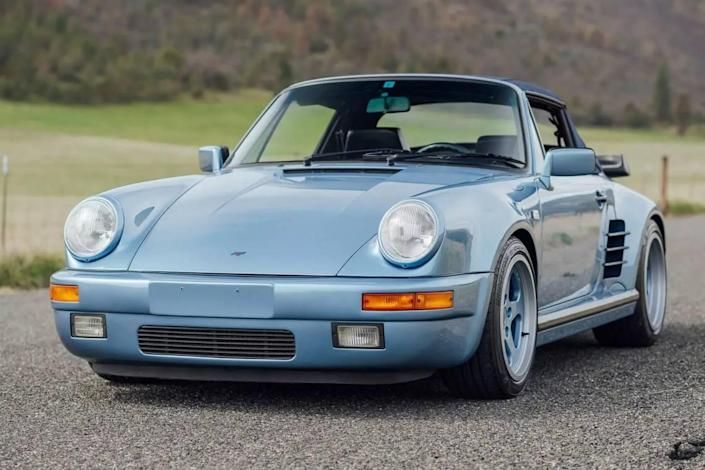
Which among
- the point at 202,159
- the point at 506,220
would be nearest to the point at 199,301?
the point at 506,220

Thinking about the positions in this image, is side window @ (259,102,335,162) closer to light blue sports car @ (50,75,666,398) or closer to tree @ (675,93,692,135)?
light blue sports car @ (50,75,666,398)

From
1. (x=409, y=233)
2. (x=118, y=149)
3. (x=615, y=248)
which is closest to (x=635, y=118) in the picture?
(x=118, y=149)

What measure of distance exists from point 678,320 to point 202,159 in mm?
3532

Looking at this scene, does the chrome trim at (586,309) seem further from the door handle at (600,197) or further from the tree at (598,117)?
the tree at (598,117)

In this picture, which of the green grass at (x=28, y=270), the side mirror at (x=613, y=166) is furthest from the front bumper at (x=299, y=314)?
the green grass at (x=28, y=270)

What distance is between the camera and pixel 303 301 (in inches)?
199

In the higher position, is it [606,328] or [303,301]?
[303,301]

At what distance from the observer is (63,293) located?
5.48 meters

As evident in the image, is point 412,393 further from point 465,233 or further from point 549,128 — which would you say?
point 549,128

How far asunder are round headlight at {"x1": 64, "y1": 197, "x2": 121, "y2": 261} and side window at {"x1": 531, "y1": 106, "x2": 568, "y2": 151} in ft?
7.63

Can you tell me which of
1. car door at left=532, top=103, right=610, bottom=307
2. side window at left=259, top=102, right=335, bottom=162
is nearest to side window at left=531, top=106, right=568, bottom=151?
car door at left=532, top=103, right=610, bottom=307

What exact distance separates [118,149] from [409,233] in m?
42.1

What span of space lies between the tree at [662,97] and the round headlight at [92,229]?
89539 mm

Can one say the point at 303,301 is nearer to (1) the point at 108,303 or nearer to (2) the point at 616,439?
(1) the point at 108,303
